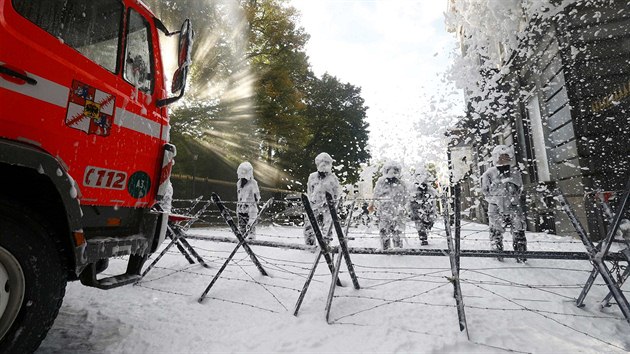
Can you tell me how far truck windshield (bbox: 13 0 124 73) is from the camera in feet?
6.91

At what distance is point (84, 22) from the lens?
243 cm

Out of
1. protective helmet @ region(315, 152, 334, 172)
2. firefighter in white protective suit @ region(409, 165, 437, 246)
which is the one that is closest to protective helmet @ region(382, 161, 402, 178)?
firefighter in white protective suit @ region(409, 165, 437, 246)

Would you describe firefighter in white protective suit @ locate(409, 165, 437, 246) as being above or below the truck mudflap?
above

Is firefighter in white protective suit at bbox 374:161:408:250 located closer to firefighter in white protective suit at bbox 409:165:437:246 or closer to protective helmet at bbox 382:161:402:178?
protective helmet at bbox 382:161:402:178

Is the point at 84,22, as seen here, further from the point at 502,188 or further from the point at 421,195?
the point at 421,195

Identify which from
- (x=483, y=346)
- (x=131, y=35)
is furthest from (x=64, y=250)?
(x=483, y=346)

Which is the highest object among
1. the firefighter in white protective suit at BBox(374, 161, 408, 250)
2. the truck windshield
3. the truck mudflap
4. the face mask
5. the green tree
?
the green tree

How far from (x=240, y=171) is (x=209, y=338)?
265 inches

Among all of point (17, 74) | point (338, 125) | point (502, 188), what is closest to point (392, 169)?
point (502, 188)

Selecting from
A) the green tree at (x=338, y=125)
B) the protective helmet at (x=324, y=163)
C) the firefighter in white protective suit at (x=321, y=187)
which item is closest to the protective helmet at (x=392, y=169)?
the firefighter in white protective suit at (x=321, y=187)

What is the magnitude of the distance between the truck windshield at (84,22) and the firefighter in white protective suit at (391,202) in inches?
239

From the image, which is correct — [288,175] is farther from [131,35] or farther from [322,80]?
[131,35]

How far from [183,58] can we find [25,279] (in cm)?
205

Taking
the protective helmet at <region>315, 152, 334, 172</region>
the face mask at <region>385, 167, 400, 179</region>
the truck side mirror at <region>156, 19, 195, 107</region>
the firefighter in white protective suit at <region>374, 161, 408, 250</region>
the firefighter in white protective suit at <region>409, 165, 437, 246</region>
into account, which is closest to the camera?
the truck side mirror at <region>156, 19, 195, 107</region>
